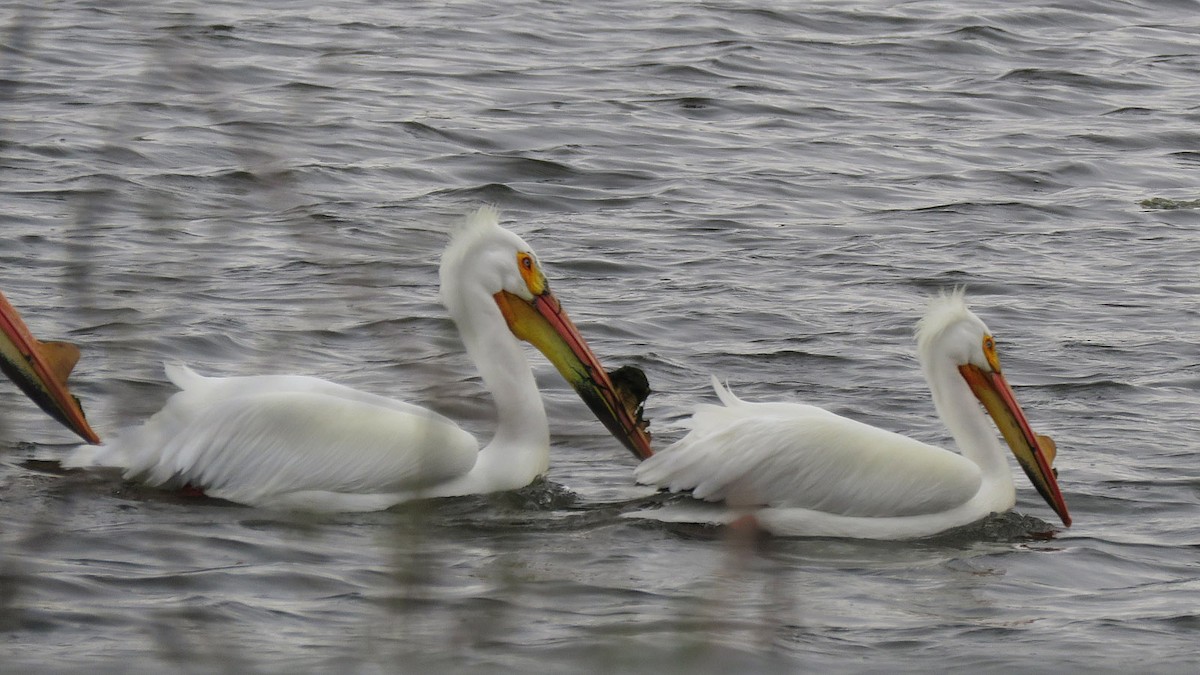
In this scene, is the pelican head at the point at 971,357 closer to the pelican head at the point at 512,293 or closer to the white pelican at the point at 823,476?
the white pelican at the point at 823,476

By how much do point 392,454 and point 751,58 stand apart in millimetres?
8217

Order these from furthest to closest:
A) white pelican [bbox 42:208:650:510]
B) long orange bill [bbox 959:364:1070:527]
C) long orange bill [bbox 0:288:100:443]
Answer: long orange bill [bbox 959:364:1070:527] → white pelican [bbox 42:208:650:510] → long orange bill [bbox 0:288:100:443]

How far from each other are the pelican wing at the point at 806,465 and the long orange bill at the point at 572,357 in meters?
0.27

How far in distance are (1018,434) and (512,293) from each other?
167cm

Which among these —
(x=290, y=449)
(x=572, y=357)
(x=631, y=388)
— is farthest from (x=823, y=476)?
(x=290, y=449)


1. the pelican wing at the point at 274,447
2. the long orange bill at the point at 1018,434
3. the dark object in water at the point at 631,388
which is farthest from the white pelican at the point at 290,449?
the long orange bill at the point at 1018,434

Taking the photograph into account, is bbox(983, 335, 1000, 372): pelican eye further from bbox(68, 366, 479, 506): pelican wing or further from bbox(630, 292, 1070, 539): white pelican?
bbox(68, 366, 479, 506): pelican wing

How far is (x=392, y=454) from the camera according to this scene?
545cm

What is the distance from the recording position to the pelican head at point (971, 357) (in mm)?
6082

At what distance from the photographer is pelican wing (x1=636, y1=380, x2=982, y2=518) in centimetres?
554

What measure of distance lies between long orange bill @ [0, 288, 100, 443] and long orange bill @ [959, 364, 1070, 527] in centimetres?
280

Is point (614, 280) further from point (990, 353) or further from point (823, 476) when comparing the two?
point (823, 476)

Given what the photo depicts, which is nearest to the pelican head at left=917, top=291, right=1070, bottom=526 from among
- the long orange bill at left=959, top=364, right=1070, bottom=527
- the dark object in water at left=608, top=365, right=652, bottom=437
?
the long orange bill at left=959, top=364, right=1070, bottom=527

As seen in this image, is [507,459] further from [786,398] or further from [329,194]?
[329,194]
